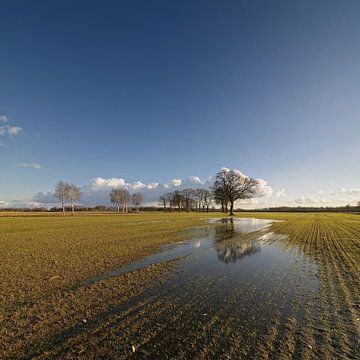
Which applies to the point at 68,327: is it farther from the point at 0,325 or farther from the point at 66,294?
the point at 66,294

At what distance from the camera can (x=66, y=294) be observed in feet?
24.6

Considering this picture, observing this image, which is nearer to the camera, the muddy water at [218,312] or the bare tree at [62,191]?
the muddy water at [218,312]

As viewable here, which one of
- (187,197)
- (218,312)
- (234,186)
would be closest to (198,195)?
(187,197)

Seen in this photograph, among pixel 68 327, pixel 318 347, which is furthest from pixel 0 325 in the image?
pixel 318 347

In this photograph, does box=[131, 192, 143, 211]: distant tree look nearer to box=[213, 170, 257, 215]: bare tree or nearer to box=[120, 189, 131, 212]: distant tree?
box=[120, 189, 131, 212]: distant tree

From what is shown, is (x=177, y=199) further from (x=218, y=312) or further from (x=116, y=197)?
(x=218, y=312)

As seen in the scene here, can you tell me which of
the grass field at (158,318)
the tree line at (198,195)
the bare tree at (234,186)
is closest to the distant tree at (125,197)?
the tree line at (198,195)

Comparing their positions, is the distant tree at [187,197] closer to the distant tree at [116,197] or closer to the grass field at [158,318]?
the distant tree at [116,197]

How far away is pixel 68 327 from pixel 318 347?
545 centimetres

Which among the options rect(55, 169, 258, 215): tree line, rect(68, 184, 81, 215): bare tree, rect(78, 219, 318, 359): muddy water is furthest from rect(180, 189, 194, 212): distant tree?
rect(78, 219, 318, 359): muddy water

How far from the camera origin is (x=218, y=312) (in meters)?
6.11

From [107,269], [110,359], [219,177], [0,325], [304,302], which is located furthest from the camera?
[219,177]

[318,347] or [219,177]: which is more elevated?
[219,177]

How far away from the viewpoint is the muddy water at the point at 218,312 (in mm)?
4551
